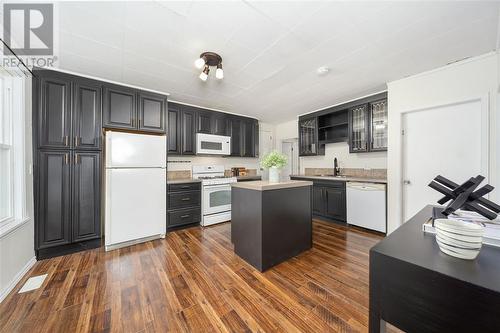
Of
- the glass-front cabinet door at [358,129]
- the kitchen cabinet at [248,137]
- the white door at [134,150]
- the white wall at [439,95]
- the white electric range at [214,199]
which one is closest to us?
the white wall at [439,95]

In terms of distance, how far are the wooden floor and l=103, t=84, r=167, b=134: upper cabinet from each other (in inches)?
74.5

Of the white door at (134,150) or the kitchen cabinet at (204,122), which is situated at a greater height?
the kitchen cabinet at (204,122)

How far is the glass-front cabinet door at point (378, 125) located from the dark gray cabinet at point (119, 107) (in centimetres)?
411

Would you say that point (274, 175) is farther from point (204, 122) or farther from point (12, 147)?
point (12, 147)

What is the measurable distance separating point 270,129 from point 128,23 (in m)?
4.46

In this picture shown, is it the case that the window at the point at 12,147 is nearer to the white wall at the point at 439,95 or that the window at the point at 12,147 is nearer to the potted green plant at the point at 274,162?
the potted green plant at the point at 274,162

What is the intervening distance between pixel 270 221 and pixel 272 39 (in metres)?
1.93

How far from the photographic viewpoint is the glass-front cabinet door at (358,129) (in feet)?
11.5

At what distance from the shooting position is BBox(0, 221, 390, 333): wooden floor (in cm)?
139

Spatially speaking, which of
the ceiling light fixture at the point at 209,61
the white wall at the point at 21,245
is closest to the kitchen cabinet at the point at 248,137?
the ceiling light fixture at the point at 209,61

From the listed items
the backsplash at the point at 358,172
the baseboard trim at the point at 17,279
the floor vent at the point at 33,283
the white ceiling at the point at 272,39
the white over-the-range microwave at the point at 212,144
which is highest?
the white ceiling at the point at 272,39

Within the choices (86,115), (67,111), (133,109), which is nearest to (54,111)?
(67,111)

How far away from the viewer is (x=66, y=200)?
2.49 meters

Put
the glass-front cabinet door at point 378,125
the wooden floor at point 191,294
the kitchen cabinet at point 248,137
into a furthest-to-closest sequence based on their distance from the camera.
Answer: the kitchen cabinet at point 248,137 < the glass-front cabinet door at point 378,125 < the wooden floor at point 191,294
